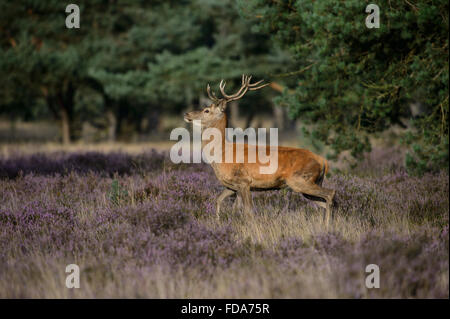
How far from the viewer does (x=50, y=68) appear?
70.5ft

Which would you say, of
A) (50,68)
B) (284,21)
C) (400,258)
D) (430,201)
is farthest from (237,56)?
(400,258)

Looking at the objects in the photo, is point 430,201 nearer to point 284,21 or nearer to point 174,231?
point 174,231

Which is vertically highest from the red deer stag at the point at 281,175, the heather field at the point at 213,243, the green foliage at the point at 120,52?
the green foliage at the point at 120,52

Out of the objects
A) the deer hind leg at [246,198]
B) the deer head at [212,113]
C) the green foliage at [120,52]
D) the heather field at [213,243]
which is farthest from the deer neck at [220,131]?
the green foliage at [120,52]

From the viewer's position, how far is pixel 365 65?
8.70m

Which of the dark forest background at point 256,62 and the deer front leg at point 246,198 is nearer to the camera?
the deer front leg at point 246,198

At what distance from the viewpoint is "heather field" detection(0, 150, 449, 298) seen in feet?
13.8

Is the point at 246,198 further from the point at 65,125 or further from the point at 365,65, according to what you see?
the point at 65,125

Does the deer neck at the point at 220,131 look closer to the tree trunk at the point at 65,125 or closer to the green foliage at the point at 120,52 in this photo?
the green foliage at the point at 120,52

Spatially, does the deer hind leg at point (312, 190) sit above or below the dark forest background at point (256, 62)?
below

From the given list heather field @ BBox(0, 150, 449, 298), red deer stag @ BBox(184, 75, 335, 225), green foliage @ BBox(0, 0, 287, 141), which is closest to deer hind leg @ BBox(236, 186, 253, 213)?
red deer stag @ BBox(184, 75, 335, 225)

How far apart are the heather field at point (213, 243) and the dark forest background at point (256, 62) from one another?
1563mm

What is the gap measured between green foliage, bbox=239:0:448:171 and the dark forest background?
25 mm

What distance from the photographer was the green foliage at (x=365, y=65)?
6.89m
